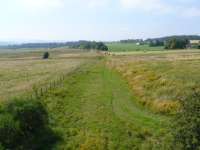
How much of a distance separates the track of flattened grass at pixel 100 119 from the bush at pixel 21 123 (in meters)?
1.46

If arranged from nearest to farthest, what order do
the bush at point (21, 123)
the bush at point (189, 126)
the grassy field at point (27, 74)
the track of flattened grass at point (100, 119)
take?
the bush at point (189, 126) → the bush at point (21, 123) → the track of flattened grass at point (100, 119) → the grassy field at point (27, 74)

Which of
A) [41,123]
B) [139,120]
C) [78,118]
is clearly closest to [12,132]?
[41,123]

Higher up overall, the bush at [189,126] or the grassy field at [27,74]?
the bush at [189,126]

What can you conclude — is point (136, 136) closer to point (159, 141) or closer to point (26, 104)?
point (159, 141)

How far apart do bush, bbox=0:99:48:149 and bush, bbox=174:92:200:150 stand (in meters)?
8.97

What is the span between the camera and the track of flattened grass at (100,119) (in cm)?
2399

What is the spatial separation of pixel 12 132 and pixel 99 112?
9.35m

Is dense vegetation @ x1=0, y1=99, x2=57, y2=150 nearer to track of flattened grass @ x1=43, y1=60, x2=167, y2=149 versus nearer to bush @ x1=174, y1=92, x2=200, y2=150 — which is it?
track of flattened grass @ x1=43, y1=60, x2=167, y2=149

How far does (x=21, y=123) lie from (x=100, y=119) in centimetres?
647

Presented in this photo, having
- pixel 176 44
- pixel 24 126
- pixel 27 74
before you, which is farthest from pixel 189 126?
pixel 176 44

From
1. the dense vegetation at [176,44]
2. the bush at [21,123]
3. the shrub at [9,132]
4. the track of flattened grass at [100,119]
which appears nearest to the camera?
the shrub at [9,132]

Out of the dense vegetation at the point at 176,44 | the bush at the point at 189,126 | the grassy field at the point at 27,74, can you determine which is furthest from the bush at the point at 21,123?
the dense vegetation at the point at 176,44

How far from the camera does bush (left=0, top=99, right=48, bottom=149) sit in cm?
2319

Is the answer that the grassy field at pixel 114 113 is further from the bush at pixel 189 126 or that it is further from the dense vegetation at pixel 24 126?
the bush at pixel 189 126
